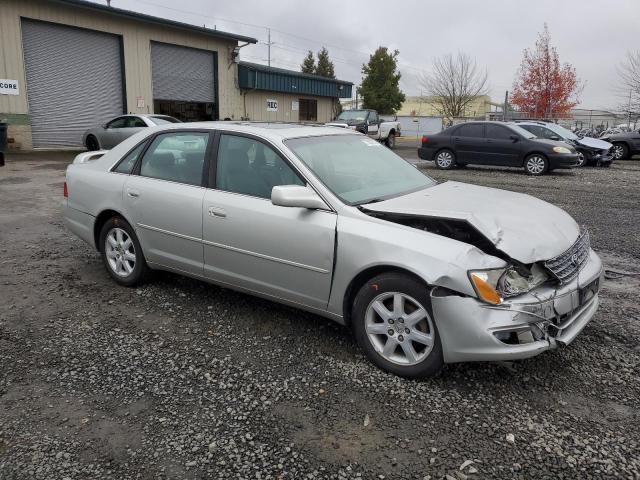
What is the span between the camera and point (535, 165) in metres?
15.1

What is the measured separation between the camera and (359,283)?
3.55 m

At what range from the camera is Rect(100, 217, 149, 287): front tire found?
4902 millimetres

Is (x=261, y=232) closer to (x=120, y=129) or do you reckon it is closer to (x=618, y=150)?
(x=120, y=129)

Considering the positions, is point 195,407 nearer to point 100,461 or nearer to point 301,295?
point 100,461

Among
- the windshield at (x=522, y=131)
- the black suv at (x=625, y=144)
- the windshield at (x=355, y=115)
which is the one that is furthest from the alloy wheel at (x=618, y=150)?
the windshield at (x=355, y=115)

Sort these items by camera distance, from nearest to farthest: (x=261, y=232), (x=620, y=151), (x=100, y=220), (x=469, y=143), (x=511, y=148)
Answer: (x=261, y=232) < (x=100, y=220) < (x=511, y=148) < (x=469, y=143) < (x=620, y=151)

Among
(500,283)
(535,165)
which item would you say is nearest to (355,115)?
(535,165)

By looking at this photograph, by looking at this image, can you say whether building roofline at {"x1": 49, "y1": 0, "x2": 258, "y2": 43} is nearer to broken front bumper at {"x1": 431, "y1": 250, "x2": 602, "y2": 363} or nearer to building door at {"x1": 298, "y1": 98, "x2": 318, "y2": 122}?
building door at {"x1": 298, "y1": 98, "x2": 318, "y2": 122}

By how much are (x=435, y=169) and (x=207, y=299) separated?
13064mm

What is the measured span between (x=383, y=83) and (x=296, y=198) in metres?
50.8

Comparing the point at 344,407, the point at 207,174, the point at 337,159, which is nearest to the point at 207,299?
the point at 207,174

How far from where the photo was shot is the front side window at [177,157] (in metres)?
4.52

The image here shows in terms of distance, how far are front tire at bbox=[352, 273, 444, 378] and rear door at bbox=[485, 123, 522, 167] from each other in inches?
519

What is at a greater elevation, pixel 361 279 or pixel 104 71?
pixel 104 71
